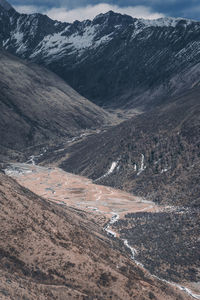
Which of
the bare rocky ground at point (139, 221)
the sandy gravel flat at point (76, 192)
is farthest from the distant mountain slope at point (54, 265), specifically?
the sandy gravel flat at point (76, 192)

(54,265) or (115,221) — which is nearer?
(54,265)

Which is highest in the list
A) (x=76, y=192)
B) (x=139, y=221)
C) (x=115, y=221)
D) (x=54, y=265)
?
(x=54, y=265)

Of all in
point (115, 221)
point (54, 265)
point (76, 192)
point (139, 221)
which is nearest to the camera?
point (54, 265)

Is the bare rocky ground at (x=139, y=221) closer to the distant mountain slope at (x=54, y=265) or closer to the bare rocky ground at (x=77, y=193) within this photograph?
the bare rocky ground at (x=77, y=193)

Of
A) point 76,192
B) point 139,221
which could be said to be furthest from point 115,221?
point 76,192

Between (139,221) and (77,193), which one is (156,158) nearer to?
(77,193)

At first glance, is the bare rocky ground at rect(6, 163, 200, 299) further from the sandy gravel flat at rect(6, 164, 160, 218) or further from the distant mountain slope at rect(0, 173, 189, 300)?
the distant mountain slope at rect(0, 173, 189, 300)

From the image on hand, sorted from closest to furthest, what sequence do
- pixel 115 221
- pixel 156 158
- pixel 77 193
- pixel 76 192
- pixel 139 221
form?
1. pixel 139 221
2. pixel 115 221
3. pixel 77 193
4. pixel 76 192
5. pixel 156 158

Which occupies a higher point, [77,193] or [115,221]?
[115,221]

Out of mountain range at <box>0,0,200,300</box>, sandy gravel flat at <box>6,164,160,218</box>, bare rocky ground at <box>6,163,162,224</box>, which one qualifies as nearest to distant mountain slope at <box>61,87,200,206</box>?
mountain range at <box>0,0,200,300</box>
